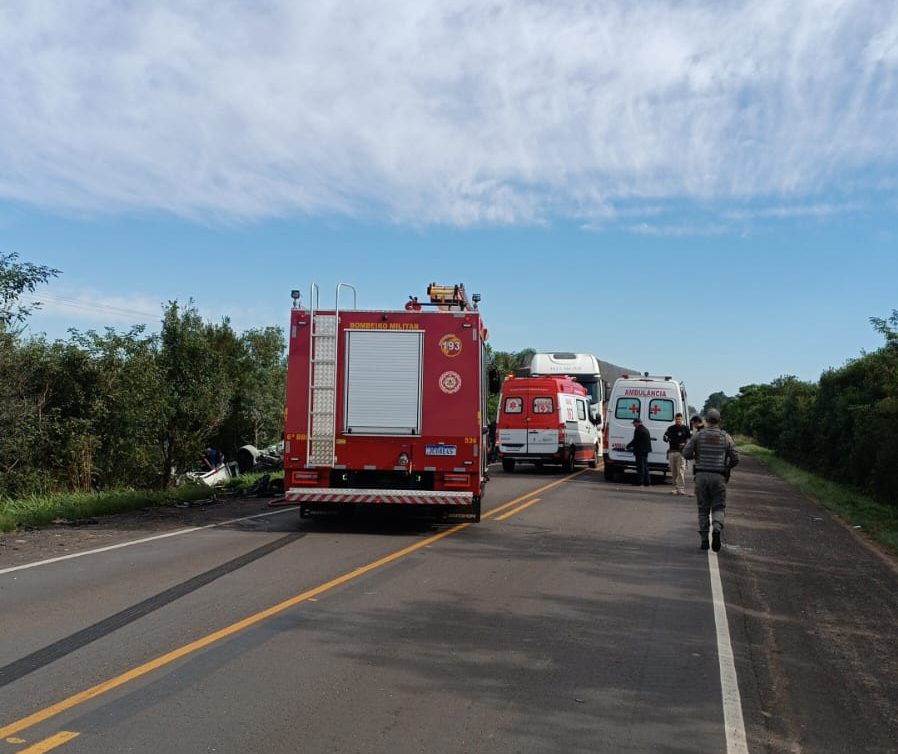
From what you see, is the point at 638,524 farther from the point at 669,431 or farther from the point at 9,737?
the point at 9,737

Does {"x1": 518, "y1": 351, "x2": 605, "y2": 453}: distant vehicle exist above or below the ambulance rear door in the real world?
above

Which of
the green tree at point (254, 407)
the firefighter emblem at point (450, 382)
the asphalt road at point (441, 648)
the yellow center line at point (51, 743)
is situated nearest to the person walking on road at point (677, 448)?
the asphalt road at point (441, 648)

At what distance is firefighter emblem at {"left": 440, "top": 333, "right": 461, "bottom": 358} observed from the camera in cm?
1271

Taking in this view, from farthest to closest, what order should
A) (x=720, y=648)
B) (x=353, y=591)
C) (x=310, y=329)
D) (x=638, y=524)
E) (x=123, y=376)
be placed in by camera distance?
(x=123, y=376) < (x=638, y=524) < (x=310, y=329) < (x=353, y=591) < (x=720, y=648)

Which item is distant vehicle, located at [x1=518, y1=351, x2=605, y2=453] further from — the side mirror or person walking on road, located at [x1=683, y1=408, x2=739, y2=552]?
person walking on road, located at [x1=683, y1=408, x2=739, y2=552]

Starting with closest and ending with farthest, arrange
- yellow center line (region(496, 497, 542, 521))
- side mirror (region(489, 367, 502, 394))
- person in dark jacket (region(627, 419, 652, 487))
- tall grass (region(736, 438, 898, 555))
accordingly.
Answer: side mirror (region(489, 367, 502, 394)) < yellow center line (region(496, 497, 542, 521)) < tall grass (region(736, 438, 898, 555)) < person in dark jacket (region(627, 419, 652, 487))

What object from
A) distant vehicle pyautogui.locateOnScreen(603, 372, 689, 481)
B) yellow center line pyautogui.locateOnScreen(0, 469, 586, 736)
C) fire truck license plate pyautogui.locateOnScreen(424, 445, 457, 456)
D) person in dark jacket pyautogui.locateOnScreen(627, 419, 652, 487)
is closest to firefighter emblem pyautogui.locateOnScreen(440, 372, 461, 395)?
fire truck license plate pyautogui.locateOnScreen(424, 445, 457, 456)

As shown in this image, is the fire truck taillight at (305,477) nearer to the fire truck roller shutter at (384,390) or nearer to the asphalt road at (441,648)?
the fire truck roller shutter at (384,390)

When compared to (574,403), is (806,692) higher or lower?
lower

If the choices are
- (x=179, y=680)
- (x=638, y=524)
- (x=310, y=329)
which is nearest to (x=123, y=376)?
(x=310, y=329)

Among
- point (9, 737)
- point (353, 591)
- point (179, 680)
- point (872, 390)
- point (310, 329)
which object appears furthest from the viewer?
point (872, 390)

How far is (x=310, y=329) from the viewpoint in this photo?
41.5ft

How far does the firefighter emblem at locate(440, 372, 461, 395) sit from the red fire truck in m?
0.01

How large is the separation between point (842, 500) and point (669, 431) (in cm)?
478
